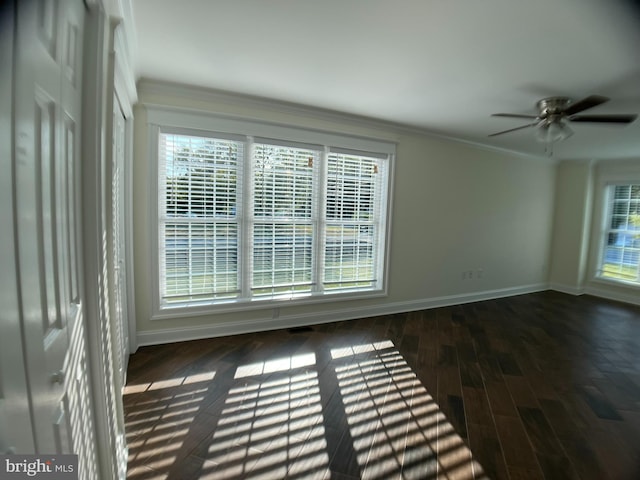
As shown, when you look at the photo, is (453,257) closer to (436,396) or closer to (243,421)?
(436,396)

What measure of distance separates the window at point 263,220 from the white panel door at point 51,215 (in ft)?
5.86

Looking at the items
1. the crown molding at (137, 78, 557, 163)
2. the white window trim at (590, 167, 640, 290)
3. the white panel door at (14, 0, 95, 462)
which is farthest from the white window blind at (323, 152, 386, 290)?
the white window trim at (590, 167, 640, 290)

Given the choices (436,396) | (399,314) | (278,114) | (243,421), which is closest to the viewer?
(243,421)

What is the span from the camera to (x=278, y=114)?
3.12 m

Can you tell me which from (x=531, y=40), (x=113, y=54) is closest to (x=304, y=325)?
(x=113, y=54)

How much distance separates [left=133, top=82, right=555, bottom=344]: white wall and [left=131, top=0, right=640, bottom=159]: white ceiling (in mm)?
254

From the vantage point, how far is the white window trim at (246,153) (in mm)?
2707

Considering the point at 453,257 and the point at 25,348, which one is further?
the point at 453,257

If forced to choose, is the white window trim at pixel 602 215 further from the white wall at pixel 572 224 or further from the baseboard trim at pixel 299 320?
the baseboard trim at pixel 299 320

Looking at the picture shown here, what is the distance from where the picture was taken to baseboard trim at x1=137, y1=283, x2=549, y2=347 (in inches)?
115

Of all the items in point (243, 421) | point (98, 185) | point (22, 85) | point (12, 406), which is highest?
point (22, 85)

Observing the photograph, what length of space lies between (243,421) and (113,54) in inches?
86.6

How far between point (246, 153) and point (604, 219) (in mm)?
6478

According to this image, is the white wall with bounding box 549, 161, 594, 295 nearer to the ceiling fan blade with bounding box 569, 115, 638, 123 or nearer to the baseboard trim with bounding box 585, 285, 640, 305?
the baseboard trim with bounding box 585, 285, 640, 305
